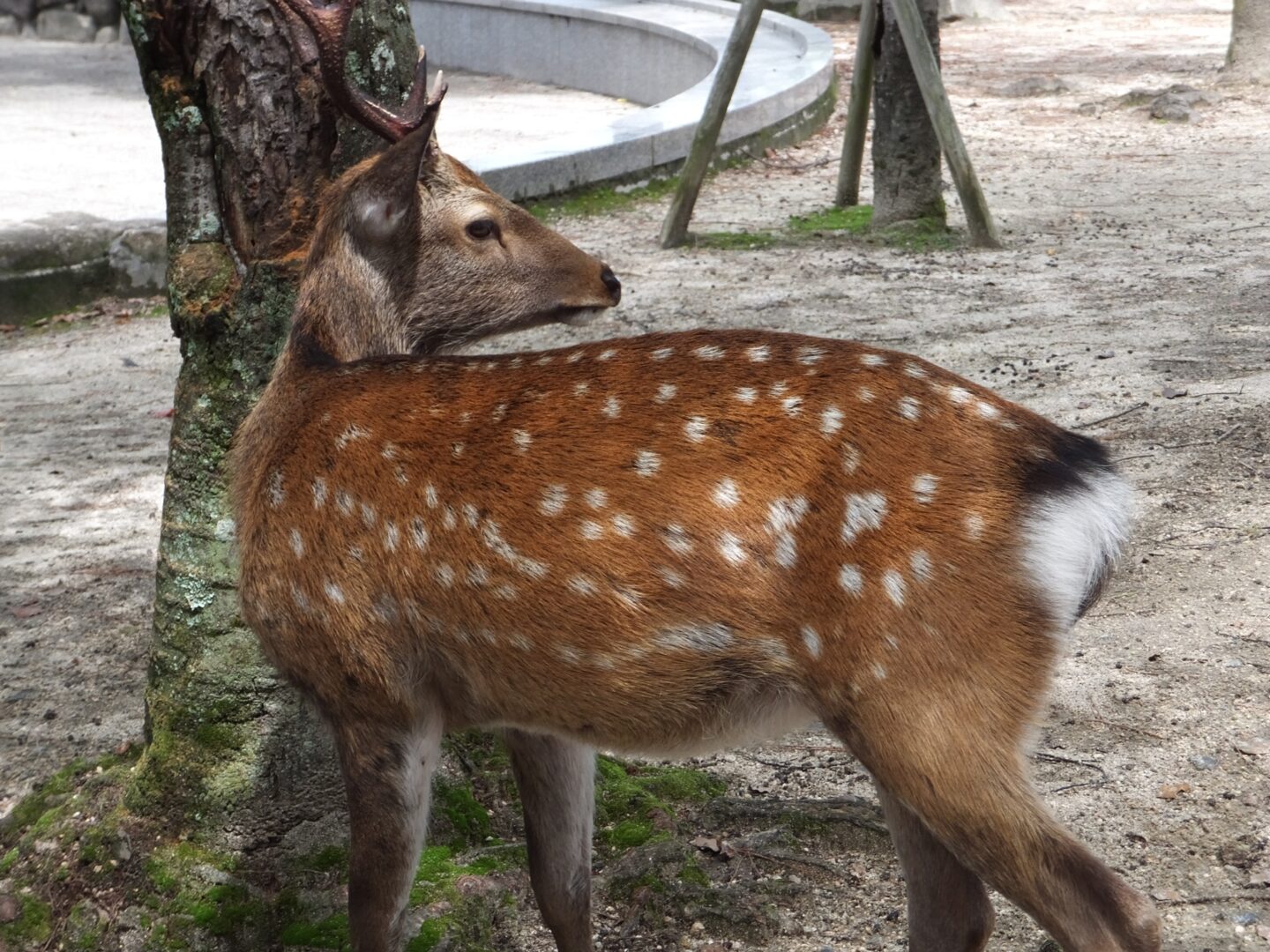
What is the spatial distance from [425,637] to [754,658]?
2.08ft

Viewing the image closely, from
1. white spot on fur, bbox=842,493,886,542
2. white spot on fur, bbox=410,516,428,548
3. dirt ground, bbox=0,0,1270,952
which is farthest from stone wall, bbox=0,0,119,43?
white spot on fur, bbox=842,493,886,542

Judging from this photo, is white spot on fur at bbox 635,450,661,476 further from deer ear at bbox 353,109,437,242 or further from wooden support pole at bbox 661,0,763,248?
wooden support pole at bbox 661,0,763,248

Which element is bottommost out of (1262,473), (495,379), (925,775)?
(1262,473)

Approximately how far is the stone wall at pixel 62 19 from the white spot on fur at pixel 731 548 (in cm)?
1917

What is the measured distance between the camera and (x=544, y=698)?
267 centimetres

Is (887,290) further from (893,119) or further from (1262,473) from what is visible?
(1262,473)

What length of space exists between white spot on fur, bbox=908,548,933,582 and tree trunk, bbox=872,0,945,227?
21.4 feet

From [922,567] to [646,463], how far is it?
1.58 feet

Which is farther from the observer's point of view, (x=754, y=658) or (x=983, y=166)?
(x=983, y=166)

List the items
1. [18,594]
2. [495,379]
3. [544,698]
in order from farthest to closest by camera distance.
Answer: [18,594], [495,379], [544,698]

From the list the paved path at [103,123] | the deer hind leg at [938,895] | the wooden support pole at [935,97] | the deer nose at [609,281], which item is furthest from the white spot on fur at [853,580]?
the paved path at [103,123]

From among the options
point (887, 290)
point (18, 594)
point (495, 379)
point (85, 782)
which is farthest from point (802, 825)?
point (887, 290)

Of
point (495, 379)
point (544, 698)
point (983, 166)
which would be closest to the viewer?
point (544, 698)

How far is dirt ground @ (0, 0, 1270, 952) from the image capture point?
135 inches
